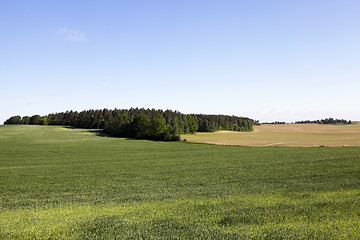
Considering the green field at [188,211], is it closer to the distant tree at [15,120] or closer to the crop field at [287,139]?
the crop field at [287,139]

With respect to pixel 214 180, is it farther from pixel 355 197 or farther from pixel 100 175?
pixel 100 175

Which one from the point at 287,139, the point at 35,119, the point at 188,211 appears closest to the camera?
the point at 188,211

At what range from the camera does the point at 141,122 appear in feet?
264

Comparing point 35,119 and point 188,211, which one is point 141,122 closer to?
point 188,211

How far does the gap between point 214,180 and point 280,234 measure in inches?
439

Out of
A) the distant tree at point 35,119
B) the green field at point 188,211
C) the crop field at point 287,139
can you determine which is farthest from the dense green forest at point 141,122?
the green field at point 188,211

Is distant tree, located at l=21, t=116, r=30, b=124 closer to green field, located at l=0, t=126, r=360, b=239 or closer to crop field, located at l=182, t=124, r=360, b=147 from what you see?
crop field, located at l=182, t=124, r=360, b=147

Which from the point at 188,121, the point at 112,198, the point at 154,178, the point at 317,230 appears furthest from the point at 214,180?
the point at 188,121

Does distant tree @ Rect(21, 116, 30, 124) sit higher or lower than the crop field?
higher

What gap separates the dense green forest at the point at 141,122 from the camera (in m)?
76.4

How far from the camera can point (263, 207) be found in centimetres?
968

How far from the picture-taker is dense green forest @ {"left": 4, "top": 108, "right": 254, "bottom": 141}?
7638cm

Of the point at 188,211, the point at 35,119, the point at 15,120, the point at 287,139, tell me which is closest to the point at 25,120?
the point at 15,120

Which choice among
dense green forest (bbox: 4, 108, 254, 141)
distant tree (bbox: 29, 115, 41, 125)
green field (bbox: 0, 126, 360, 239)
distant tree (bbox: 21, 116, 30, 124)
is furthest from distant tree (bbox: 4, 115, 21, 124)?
green field (bbox: 0, 126, 360, 239)
